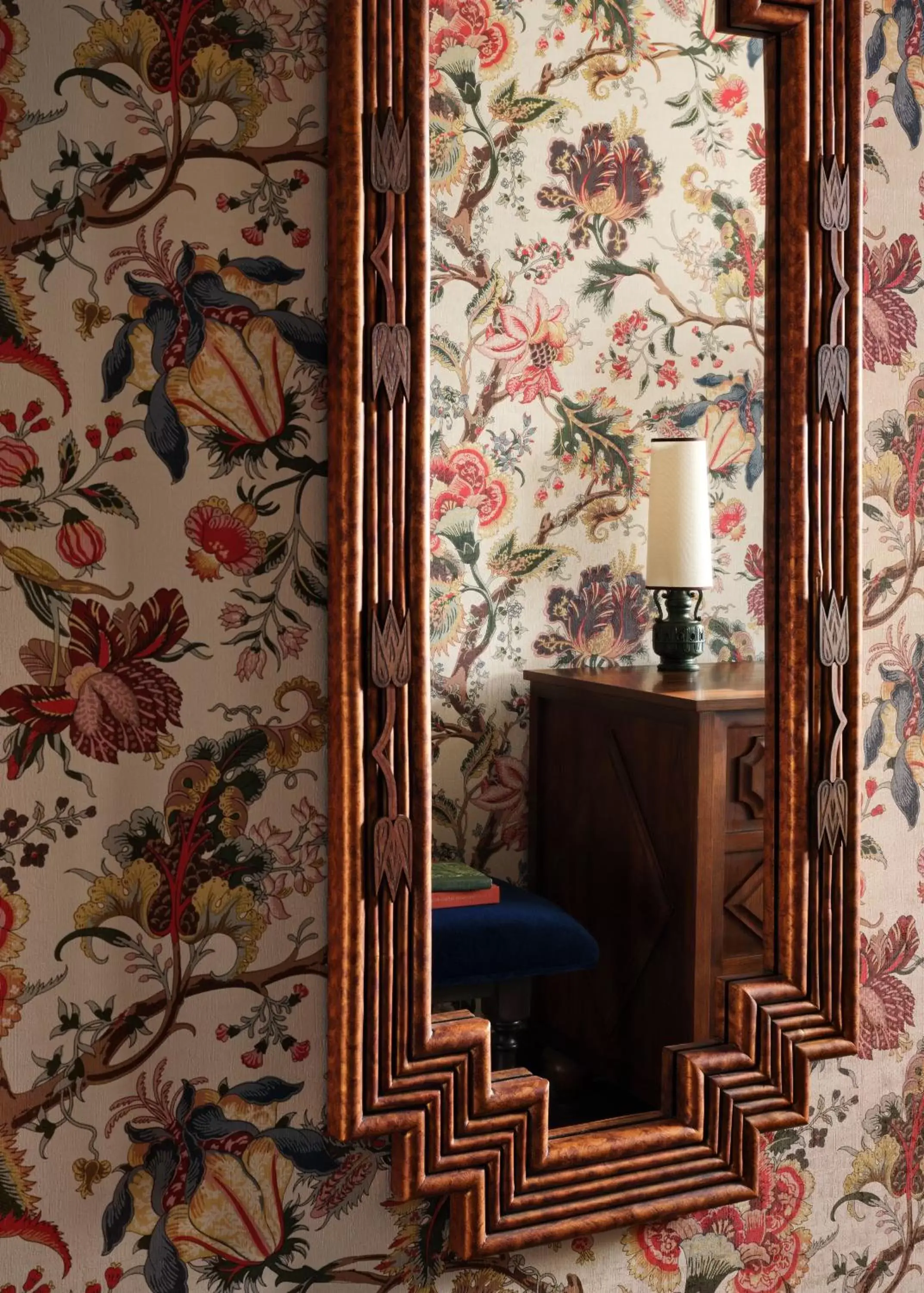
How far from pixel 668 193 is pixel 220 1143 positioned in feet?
2.87

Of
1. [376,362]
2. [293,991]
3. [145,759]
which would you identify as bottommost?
[293,991]

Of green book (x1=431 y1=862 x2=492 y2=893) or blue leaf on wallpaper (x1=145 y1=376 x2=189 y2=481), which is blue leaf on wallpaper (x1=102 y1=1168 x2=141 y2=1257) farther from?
blue leaf on wallpaper (x1=145 y1=376 x2=189 y2=481)

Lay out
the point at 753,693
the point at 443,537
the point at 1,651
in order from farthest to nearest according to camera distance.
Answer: the point at 753,693
the point at 443,537
the point at 1,651

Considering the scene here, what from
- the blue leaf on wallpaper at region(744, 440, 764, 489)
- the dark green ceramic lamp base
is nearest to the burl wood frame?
the blue leaf on wallpaper at region(744, 440, 764, 489)

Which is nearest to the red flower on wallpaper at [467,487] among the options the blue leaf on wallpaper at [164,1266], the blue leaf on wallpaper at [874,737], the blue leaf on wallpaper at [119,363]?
the blue leaf on wallpaper at [119,363]

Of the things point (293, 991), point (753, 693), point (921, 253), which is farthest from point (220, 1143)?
point (921, 253)

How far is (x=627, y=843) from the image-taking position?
1064 mm

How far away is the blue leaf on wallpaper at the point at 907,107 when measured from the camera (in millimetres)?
1256

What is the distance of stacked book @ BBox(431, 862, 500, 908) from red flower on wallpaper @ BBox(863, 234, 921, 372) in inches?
26.0

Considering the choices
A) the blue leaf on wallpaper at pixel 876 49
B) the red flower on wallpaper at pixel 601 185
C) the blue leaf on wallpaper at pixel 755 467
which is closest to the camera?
the red flower on wallpaper at pixel 601 185

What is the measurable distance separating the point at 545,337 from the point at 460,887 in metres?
0.46

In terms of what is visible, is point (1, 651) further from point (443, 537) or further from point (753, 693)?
point (753, 693)

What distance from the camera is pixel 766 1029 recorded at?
3.80 ft

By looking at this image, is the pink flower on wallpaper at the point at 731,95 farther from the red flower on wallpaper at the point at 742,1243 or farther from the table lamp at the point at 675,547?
the red flower on wallpaper at the point at 742,1243
